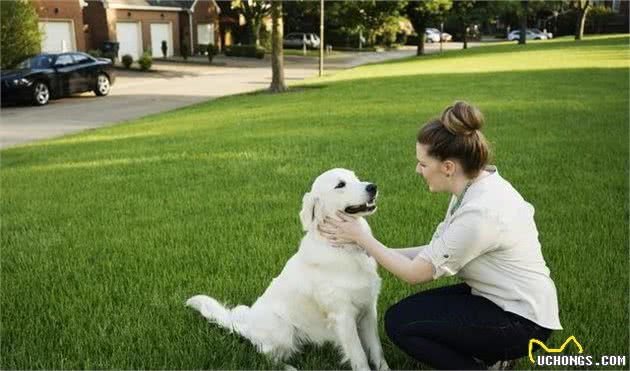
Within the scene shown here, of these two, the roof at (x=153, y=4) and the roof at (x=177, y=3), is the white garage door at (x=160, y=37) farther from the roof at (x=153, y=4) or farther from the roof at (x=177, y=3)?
the roof at (x=177, y=3)

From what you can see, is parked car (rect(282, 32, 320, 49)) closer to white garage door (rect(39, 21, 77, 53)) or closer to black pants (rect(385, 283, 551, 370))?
white garage door (rect(39, 21, 77, 53))

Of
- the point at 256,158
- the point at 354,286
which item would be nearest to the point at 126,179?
the point at 256,158

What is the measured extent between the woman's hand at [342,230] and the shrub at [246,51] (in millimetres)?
47212

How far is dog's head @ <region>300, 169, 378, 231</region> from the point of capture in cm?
318

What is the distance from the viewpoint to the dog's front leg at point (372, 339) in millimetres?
3408

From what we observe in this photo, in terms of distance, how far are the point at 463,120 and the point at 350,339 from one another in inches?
49.7

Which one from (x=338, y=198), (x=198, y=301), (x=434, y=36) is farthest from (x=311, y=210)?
(x=434, y=36)

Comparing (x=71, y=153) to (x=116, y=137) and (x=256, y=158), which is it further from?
(x=256, y=158)

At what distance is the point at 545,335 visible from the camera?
3.08m

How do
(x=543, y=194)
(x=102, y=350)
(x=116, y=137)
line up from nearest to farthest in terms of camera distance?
1. (x=102, y=350)
2. (x=543, y=194)
3. (x=116, y=137)

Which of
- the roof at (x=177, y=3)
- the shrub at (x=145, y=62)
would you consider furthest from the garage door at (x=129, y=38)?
the shrub at (x=145, y=62)

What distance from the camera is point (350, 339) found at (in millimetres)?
3258

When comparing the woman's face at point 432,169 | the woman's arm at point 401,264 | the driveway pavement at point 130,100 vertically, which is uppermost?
the woman's face at point 432,169

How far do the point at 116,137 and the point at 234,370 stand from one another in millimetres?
10006
